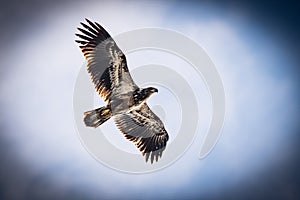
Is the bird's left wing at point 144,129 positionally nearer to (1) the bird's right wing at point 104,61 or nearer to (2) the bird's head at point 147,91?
(2) the bird's head at point 147,91

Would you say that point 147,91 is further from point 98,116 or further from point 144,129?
point 98,116

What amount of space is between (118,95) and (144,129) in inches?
11.1

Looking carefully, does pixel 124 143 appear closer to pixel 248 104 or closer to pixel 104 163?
pixel 104 163

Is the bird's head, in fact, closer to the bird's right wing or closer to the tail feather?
the bird's right wing

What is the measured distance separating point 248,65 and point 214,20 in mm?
377

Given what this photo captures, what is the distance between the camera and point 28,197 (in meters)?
2.98

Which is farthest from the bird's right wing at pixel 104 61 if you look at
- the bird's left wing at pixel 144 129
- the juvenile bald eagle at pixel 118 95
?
the bird's left wing at pixel 144 129

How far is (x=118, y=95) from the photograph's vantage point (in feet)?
9.44

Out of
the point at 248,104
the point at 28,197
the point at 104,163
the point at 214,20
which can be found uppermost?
the point at 214,20

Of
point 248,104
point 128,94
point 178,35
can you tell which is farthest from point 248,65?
point 128,94

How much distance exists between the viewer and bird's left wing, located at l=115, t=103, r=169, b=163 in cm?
295

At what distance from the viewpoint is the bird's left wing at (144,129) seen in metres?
2.95

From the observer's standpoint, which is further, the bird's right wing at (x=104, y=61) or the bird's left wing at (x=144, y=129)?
the bird's left wing at (x=144, y=129)

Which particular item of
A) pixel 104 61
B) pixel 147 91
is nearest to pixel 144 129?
pixel 147 91
